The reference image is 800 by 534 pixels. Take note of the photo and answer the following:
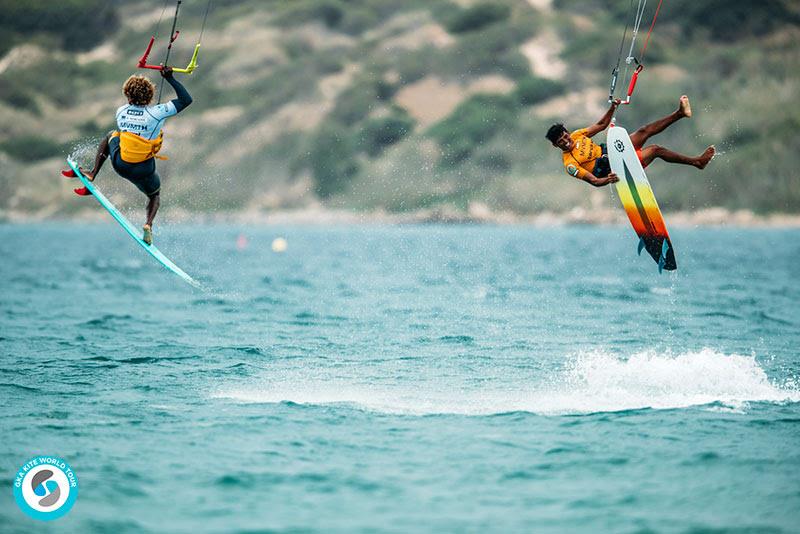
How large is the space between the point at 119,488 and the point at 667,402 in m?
8.20

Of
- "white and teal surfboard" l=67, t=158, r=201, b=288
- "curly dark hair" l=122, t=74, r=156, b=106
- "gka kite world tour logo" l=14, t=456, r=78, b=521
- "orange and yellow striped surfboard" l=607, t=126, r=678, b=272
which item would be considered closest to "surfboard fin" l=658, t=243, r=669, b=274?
"orange and yellow striped surfboard" l=607, t=126, r=678, b=272

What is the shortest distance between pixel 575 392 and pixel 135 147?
760 cm

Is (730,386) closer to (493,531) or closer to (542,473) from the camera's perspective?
(542,473)

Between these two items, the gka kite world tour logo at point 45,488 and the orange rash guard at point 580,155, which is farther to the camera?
the orange rash guard at point 580,155

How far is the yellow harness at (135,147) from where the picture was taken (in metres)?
14.1

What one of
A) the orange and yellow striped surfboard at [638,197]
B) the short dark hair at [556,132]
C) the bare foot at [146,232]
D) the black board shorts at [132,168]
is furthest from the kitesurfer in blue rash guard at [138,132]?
the orange and yellow striped surfboard at [638,197]

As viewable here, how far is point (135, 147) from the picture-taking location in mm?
14094

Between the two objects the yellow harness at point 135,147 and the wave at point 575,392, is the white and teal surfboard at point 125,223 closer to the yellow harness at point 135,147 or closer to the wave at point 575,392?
the yellow harness at point 135,147

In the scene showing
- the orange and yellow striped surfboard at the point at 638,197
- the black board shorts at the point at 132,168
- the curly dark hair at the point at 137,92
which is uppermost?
the curly dark hair at the point at 137,92

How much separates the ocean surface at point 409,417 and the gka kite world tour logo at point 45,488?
0.16 meters

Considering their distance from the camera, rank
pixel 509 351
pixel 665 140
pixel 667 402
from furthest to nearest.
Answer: pixel 665 140 < pixel 509 351 < pixel 667 402

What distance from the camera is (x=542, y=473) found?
11.9m

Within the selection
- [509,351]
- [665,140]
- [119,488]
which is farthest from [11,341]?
[665,140]

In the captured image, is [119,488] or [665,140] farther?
[665,140]
